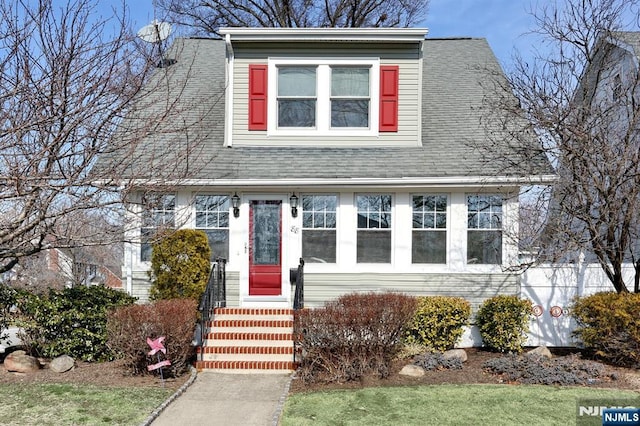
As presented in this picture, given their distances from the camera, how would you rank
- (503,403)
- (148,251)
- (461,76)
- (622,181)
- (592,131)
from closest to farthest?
(503,403) → (622,181) → (592,131) → (148,251) → (461,76)

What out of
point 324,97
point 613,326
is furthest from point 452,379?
point 324,97

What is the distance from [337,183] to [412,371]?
3857mm

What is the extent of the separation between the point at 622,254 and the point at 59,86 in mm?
9185

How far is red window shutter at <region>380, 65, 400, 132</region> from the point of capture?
10633mm

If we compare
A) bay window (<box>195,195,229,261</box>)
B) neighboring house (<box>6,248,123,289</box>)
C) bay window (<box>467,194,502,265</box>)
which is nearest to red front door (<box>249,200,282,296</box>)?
bay window (<box>195,195,229,261</box>)

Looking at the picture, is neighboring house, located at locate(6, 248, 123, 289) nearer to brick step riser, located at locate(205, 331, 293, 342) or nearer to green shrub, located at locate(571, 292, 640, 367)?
brick step riser, located at locate(205, 331, 293, 342)

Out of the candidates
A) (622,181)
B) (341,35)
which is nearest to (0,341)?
(341,35)

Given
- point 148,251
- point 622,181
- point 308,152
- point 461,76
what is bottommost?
point 148,251

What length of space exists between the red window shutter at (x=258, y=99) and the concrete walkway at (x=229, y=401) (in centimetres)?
530

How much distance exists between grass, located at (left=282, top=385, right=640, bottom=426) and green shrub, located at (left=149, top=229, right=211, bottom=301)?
3.25 meters

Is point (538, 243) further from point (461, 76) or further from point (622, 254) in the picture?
point (461, 76)

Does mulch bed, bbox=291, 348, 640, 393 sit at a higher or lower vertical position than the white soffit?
lower

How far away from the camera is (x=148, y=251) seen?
10.1m

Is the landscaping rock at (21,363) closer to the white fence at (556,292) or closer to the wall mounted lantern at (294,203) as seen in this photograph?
the wall mounted lantern at (294,203)
